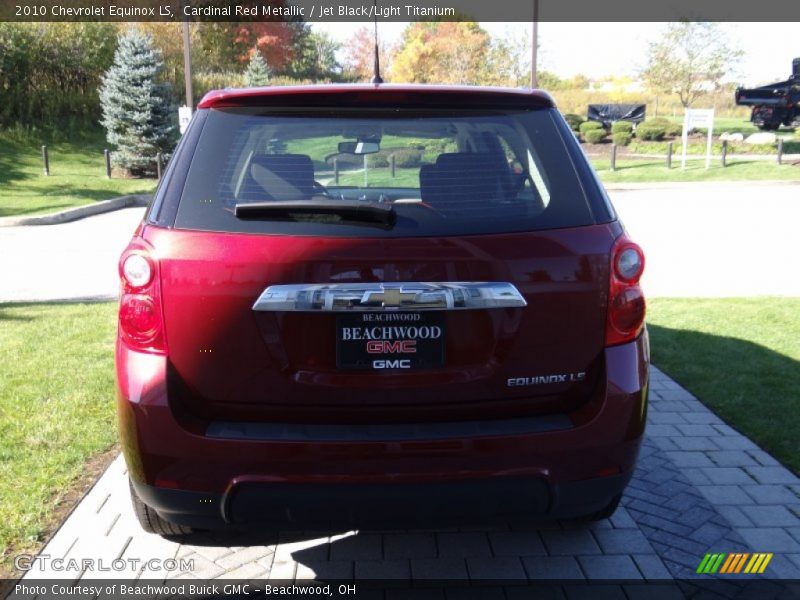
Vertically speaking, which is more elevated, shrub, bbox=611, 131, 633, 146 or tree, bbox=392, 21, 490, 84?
tree, bbox=392, 21, 490, 84

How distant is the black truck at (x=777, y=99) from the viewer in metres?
34.2

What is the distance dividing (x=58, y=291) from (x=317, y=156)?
6.65 meters

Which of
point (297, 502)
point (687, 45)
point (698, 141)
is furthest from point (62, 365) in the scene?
point (687, 45)

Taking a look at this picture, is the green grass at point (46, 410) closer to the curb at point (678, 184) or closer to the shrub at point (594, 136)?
the curb at point (678, 184)

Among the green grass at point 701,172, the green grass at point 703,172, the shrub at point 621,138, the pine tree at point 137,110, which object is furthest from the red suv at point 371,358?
the shrub at point 621,138

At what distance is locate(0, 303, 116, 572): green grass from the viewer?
11.3 ft

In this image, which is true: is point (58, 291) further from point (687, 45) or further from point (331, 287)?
point (687, 45)

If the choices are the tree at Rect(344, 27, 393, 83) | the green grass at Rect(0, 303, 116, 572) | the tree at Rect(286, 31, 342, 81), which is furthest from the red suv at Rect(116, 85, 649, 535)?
the tree at Rect(344, 27, 393, 83)

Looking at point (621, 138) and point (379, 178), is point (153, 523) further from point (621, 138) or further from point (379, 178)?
point (621, 138)

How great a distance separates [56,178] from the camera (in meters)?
23.3

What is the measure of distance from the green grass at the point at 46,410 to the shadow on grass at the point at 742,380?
3747 millimetres

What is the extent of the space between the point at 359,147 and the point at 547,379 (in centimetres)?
121

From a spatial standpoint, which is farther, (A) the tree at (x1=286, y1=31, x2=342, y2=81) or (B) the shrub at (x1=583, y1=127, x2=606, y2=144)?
(A) the tree at (x1=286, y1=31, x2=342, y2=81)

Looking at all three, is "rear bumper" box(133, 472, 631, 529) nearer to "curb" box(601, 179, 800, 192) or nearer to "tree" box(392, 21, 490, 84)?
"curb" box(601, 179, 800, 192)
